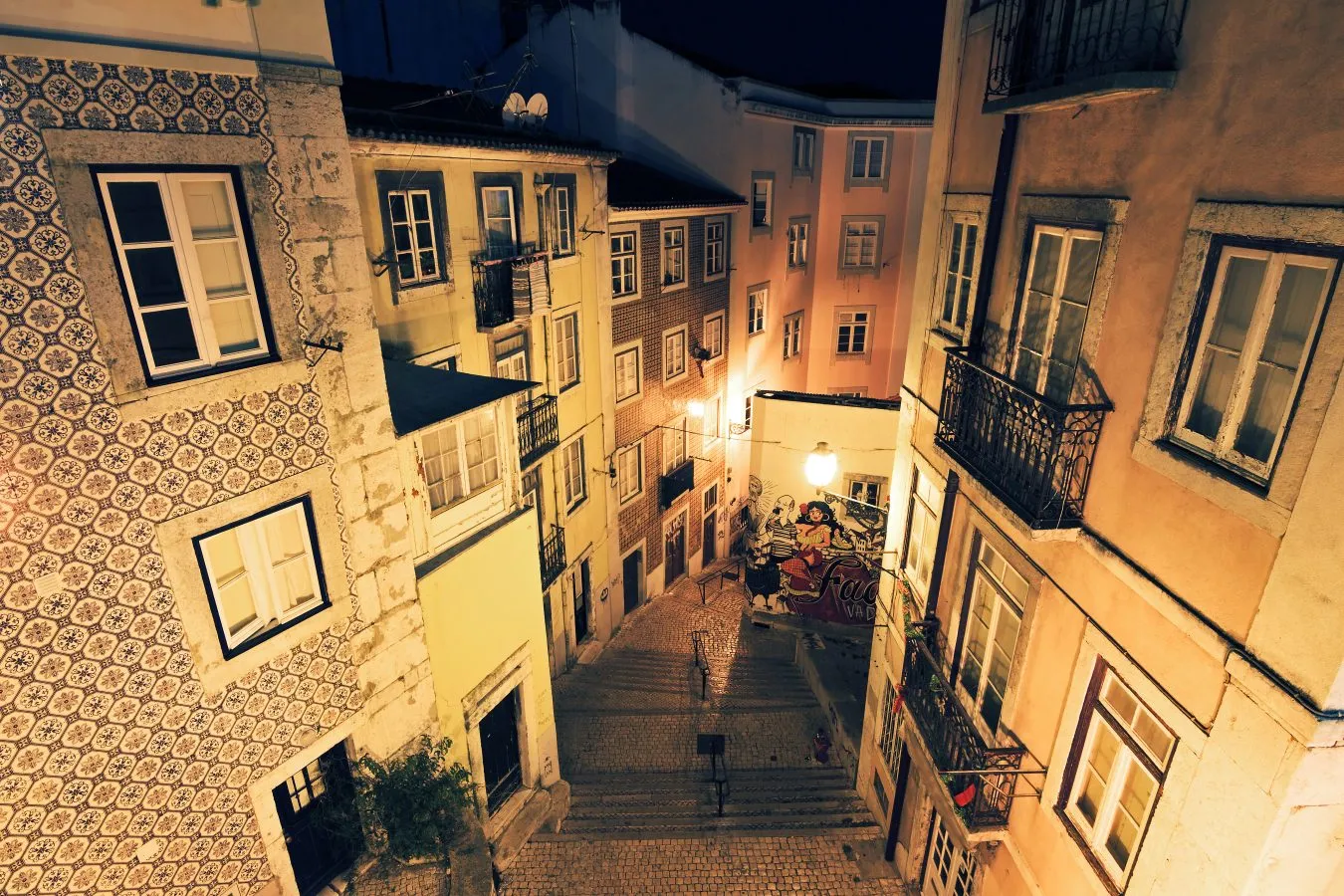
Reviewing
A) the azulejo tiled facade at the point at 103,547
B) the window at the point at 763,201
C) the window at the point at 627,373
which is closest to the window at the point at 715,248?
the window at the point at 763,201

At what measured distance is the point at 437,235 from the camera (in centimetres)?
1216

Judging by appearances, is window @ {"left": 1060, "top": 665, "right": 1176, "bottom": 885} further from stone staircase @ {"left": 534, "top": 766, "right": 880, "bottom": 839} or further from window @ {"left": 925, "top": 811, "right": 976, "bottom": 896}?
stone staircase @ {"left": 534, "top": 766, "right": 880, "bottom": 839}

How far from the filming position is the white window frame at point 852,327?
96.4 feet

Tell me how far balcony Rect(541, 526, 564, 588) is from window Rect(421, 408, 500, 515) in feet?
20.7

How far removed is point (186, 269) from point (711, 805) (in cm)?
1330

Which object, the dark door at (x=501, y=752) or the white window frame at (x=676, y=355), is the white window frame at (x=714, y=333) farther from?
the dark door at (x=501, y=752)

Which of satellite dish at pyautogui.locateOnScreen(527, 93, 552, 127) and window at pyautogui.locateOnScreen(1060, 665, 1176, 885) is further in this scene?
satellite dish at pyautogui.locateOnScreen(527, 93, 552, 127)

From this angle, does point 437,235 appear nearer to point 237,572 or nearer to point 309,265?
point 309,265

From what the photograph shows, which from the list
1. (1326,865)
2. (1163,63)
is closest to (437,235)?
(1163,63)

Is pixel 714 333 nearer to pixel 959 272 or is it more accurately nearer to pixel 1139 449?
pixel 959 272

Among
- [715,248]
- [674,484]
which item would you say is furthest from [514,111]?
[674,484]

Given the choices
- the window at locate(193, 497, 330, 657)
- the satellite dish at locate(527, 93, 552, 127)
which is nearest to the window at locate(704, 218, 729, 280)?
the satellite dish at locate(527, 93, 552, 127)

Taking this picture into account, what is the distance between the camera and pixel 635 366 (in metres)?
20.0

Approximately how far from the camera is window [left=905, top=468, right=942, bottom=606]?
10.6 m
